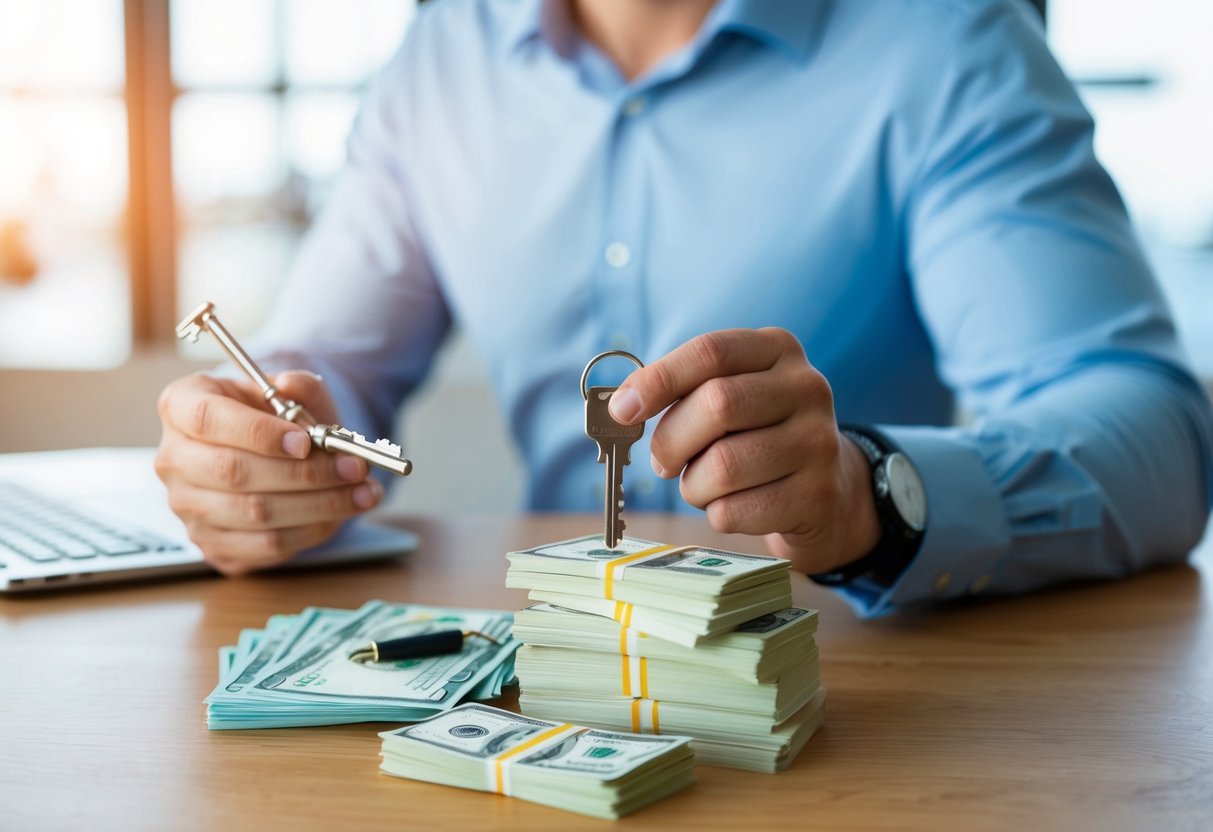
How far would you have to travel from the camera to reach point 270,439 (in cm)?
109

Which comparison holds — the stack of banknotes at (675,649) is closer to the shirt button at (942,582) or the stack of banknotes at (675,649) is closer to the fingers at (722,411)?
the fingers at (722,411)

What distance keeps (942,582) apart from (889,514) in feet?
0.35

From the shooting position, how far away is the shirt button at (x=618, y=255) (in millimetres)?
1736

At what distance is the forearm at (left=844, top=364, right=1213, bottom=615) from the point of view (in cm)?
108

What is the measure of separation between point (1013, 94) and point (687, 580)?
3.59ft

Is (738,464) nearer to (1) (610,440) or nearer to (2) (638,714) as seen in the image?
(1) (610,440)

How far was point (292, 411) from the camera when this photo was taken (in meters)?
1.10

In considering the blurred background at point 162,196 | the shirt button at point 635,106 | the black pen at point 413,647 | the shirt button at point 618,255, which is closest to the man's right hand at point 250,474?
the black pen at point 413,647

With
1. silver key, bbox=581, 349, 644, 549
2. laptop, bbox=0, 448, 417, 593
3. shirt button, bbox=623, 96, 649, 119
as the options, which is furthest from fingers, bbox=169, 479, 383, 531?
shirt button, bbox=623, 96, 649, 119

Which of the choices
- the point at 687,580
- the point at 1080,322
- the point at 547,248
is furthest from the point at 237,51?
the point at 687,580

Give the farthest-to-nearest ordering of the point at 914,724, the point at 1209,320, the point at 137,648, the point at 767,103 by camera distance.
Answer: the point at 1209,320 → the point at 767,103 → the point at 137,648 → the point at 914,724

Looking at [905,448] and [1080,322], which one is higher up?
[1080,322]

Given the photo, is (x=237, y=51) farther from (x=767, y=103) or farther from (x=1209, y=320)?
(x=1209, y=320)

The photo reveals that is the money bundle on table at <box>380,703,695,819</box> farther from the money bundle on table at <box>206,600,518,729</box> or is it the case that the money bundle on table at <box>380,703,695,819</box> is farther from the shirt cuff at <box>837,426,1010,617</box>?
the shirt cuff at <box>837,426,1010,617</box>
